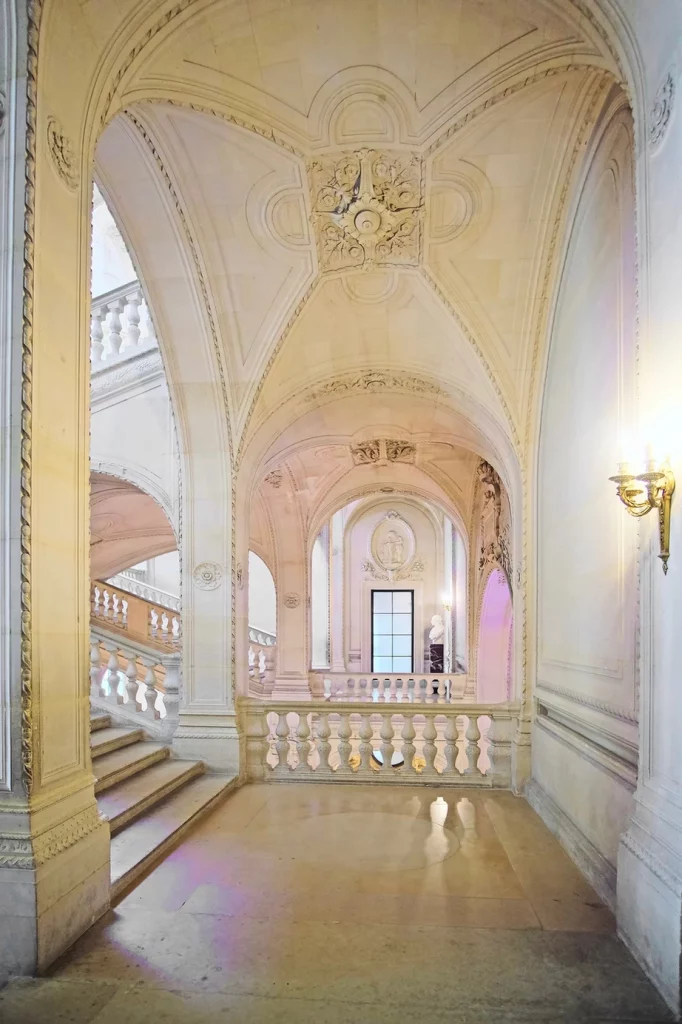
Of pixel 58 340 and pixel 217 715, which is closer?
pixel 58 340

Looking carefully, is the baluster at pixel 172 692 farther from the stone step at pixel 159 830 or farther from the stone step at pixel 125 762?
the stone step at pixel 159 830

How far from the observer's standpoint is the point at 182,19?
3809 millimetres

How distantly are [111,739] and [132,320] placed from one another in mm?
4693

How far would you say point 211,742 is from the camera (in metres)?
6.89

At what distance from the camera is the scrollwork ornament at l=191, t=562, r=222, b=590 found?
23.6 ft

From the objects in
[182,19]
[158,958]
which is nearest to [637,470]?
[158,958]

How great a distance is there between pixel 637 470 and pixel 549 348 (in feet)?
10.9

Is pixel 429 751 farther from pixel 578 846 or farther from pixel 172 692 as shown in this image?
pixel 172 692

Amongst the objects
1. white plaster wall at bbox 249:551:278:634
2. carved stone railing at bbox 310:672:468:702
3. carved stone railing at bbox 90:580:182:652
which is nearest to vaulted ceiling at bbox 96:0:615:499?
carved stone railing at bbox 90:580:182:652

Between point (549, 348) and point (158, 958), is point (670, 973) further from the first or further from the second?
point (549, 348)

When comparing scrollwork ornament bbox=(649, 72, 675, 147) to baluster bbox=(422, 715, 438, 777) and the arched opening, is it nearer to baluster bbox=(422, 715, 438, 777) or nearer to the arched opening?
baluster bbox=(422, 715, 438, 777)

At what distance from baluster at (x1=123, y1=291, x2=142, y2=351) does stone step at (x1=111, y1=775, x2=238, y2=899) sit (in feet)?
16.1

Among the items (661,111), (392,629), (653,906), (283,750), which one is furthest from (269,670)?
(661,111)

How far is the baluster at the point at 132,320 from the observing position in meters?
8.06
